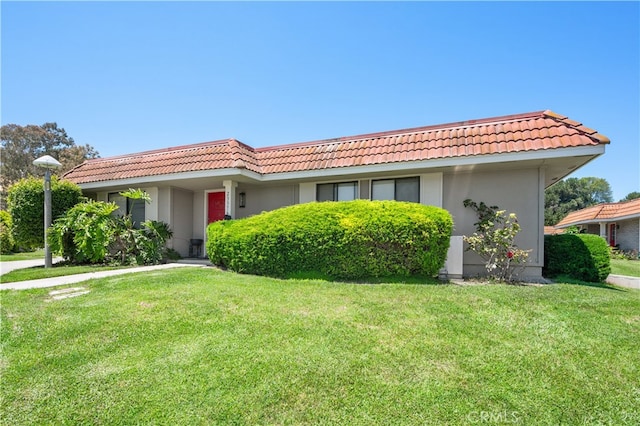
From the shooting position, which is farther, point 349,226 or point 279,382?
point 349,226

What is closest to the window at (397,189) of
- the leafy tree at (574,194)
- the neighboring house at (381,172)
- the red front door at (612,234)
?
the neighboring house at (381,172)

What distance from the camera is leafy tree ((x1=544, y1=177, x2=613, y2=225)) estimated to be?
51.6 metres

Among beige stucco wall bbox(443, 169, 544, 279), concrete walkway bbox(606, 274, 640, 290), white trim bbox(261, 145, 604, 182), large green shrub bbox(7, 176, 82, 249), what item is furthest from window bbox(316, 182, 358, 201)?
large green shrub bbox(7, 176, 82, 249)

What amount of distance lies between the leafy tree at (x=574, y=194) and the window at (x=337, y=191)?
55.1 metres

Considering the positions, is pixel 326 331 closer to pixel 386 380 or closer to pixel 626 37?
pixel 386 380

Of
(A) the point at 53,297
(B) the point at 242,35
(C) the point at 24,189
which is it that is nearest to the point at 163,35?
(B) the point at 242,35

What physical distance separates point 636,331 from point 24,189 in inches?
579

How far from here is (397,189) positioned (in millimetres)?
9016

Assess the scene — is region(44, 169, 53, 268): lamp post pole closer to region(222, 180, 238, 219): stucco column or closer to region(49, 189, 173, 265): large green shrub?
region(49, 189, 173, 265): large green shrub

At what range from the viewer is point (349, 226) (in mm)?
6730

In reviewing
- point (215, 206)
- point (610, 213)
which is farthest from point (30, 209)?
point (610, 213)

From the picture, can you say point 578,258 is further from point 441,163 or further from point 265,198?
point 265,198

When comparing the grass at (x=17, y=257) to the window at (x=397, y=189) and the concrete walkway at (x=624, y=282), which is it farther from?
the concrete walkway at (x=624, y=282)

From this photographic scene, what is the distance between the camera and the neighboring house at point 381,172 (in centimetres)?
752
